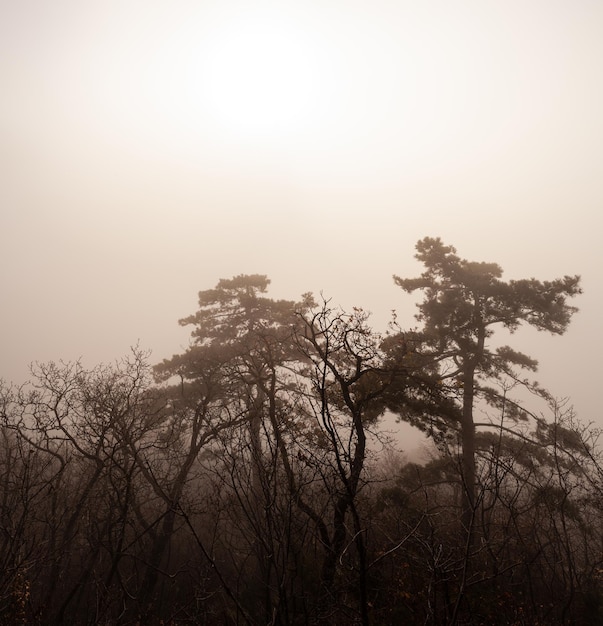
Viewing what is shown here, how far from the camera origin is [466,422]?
14.6 metres

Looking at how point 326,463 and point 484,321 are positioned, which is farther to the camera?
point 484,321

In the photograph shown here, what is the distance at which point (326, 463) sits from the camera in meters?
8.17

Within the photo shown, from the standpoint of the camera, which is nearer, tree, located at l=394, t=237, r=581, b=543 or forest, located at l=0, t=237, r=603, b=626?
forest, located at l=0, t=237, r=603, b=626

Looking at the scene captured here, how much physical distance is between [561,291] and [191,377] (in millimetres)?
17424

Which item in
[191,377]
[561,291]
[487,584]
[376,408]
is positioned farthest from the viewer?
[191,377]

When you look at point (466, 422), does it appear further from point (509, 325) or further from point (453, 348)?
point (509, 325)

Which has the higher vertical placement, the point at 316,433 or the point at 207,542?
the point at 316,433

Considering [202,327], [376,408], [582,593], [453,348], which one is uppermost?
[202,327]

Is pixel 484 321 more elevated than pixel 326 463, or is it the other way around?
pixel 484 321

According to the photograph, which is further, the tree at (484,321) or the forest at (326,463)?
the tree at (484,321)

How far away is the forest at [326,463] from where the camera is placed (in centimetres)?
908

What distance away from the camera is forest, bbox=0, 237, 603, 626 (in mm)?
9078

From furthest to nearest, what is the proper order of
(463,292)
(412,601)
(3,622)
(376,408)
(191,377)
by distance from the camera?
1. (191,377)
2. (463,292)
3. (376,408)
4. (412,601)
5. (3,622)

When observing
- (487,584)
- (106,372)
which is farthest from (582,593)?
(106,372)
